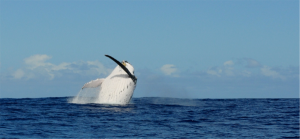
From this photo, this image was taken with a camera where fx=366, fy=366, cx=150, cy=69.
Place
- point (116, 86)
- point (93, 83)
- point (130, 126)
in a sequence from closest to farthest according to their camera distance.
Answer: point (130, 126), point (116, 86), point (93, 83)

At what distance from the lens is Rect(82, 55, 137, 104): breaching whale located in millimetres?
25625

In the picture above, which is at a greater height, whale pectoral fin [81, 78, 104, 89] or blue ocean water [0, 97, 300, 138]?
whale pectoral fin [81, 78, 104, 89]

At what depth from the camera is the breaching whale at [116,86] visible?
25.6 m

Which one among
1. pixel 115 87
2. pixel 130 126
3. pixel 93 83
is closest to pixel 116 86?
pixel 115 87

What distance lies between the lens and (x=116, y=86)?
1009 inches

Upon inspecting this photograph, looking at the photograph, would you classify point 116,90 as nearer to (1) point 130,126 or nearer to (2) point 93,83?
(2) point 93,83

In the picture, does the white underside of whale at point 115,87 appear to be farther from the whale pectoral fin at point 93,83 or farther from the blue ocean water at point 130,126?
the blue ocean water at point 130,126

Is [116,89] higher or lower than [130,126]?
higher

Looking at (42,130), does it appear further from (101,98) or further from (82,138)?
(101,98)

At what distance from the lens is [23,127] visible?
54.2ft

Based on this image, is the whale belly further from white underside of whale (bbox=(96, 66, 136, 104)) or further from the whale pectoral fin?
the whale pectoral fin

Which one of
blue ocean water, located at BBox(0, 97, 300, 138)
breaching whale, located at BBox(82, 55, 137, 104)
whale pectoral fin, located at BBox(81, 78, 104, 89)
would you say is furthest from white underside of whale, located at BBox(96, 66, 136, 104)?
blue ocean water, located at BBox(0, 97, 300, 138)

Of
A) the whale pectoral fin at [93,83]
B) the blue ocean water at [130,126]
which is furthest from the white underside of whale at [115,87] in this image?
the blue ocean water at [130,126]

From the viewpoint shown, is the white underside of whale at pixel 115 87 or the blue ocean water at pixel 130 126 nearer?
the blue ocean water at pixel 130 126
